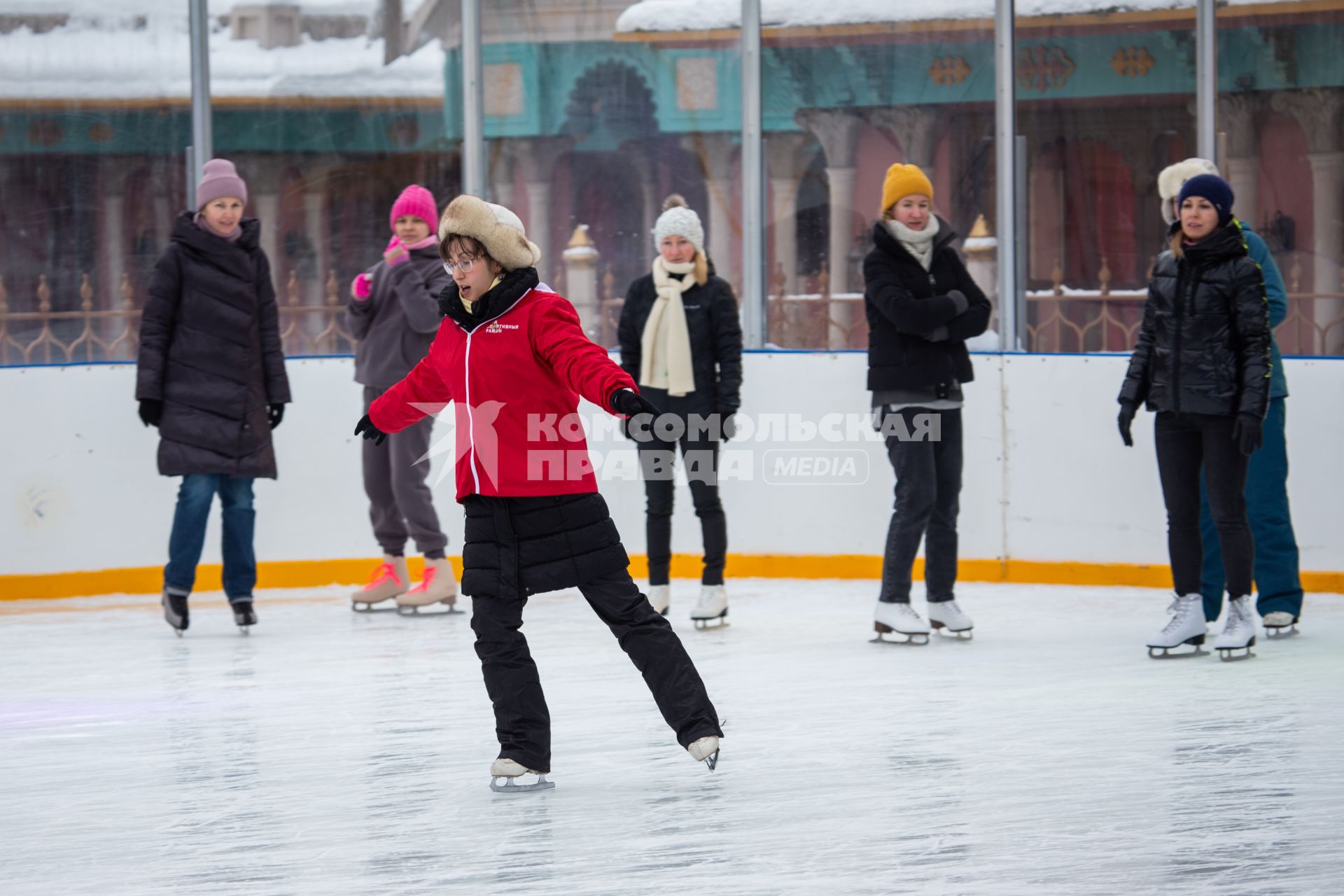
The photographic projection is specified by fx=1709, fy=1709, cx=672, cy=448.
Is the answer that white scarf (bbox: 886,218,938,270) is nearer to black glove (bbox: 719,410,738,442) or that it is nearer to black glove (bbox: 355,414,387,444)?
black glove (bbox: 719,410,738,442)

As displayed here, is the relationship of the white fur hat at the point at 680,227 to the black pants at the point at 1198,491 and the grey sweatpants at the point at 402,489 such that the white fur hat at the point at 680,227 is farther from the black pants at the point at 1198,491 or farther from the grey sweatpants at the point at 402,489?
the black pants at the point at 1198,491

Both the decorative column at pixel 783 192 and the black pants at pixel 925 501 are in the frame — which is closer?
the black pants at pixel 925 501

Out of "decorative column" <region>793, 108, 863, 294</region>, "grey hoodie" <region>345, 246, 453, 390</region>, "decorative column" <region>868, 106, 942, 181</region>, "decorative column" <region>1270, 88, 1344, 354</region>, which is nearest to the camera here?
"grey hoodie" <region>345, 246, 453, 390</region>

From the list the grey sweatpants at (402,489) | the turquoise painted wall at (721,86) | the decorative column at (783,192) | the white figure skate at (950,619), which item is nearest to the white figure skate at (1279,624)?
the white figure skate at (950,619)

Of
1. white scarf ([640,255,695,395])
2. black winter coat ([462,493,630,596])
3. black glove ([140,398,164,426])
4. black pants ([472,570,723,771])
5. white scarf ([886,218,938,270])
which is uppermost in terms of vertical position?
white scarf ([886,218,938,270])

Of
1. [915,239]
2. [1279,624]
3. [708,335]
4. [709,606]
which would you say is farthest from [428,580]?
[1279,624]

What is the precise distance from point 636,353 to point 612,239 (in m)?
2.19

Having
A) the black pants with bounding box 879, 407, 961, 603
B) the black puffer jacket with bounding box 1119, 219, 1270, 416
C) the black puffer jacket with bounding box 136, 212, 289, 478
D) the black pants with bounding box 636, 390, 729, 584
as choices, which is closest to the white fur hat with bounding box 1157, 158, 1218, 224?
the black puffer jacket with bounding box 1119, 219, 1270, 416

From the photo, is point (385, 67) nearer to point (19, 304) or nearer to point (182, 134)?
point (182, 134)

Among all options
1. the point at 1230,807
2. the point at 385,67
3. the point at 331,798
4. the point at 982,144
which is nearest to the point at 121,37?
the point at 385,67

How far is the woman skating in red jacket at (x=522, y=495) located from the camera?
11.3 feet

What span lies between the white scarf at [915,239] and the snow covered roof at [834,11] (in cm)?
249

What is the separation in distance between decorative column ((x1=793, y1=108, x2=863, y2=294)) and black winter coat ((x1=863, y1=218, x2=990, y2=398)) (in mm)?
2415

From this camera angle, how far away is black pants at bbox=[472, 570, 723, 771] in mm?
3477
